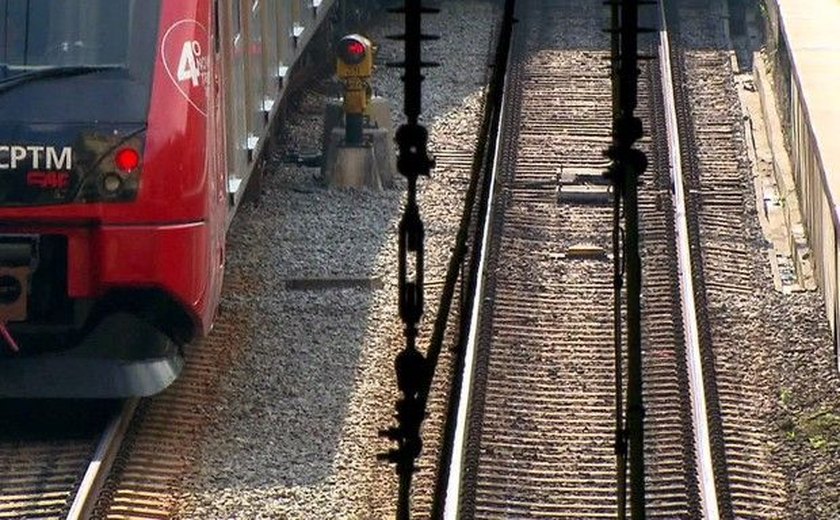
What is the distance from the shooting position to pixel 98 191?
27.7 ft

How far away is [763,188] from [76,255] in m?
6.39

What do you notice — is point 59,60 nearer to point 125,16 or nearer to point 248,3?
point 125,16

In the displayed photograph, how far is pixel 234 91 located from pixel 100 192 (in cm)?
207

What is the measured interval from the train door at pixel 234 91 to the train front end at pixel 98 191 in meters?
1.16

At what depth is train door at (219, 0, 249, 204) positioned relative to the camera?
10.0 metres

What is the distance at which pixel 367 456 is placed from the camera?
8.83m

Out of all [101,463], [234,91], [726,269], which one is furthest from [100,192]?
[726,269]

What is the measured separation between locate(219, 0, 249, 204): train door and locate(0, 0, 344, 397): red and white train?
1111 mm

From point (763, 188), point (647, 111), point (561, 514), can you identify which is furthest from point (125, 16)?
point (647, 111)

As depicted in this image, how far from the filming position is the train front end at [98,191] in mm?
8430

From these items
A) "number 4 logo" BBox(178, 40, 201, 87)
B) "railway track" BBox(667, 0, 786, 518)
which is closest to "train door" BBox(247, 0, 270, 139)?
"number 4 logo" BBox(178, 40, 201, 87)

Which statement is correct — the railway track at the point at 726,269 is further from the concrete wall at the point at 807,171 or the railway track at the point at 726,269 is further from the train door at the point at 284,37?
the train door at the point at 284,37

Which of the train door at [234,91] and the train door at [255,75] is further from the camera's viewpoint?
the train door at [255,75]

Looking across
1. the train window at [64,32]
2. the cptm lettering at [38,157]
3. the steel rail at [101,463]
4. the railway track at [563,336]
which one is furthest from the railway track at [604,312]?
the train window at [64,32]
